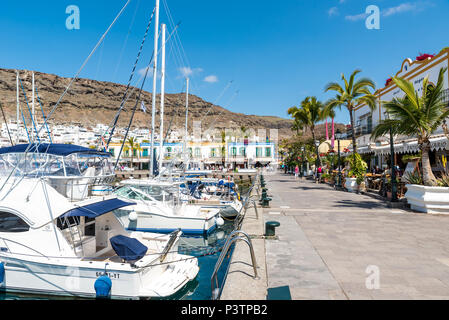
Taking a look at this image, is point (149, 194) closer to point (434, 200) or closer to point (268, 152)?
point (434, 200)

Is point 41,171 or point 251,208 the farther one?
point 251,208

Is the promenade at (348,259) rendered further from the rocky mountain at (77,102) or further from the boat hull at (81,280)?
the rocky mountain at (77,102)

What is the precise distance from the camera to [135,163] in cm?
7562

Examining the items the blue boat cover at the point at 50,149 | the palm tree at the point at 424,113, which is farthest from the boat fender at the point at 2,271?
the palm tree at the point at 424,113

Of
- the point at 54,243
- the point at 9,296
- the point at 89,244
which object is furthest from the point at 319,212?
the point at 9,296

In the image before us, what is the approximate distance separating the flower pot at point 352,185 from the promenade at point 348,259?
344 inches

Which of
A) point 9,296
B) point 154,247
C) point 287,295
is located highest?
point 287,295

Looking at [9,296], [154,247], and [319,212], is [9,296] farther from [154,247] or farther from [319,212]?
[319,212]

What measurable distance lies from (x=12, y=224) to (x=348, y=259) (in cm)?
823

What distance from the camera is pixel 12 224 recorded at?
7684 millimetres

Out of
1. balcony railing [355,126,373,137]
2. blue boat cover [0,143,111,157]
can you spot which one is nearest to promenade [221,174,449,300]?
blue boat cover [0,143,111,157]

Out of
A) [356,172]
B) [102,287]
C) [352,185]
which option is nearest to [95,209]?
[102,287]

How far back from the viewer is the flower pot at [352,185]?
19.8 m
